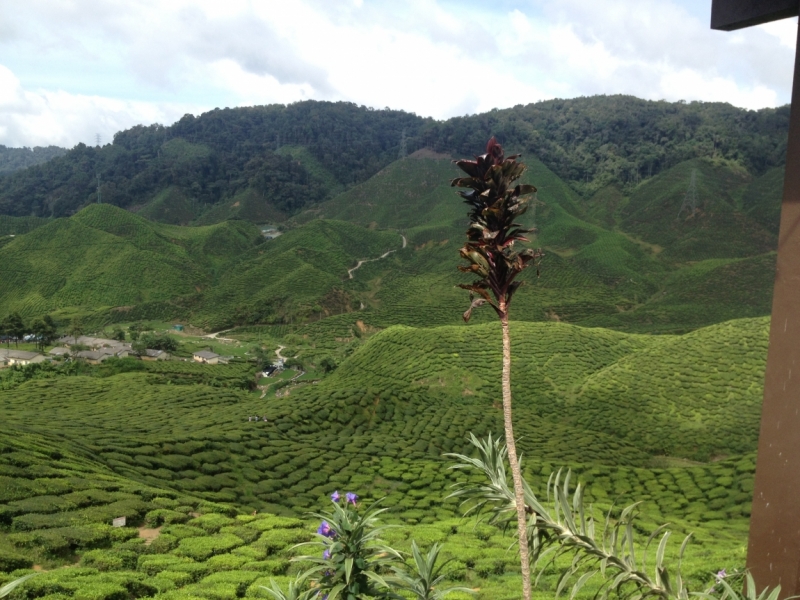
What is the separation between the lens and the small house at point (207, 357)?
47.4 m

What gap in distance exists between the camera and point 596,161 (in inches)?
4601

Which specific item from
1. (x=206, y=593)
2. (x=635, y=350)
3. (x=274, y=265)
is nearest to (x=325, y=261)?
(x=274, y=265)

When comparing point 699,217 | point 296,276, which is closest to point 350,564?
point 296,276

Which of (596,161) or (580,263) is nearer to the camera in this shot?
(580,263)

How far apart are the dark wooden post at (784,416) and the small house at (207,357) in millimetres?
47866

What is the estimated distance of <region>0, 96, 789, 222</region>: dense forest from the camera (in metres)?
109

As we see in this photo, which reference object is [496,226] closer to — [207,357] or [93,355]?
[207,357]

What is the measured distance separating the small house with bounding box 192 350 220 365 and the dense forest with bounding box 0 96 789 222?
74.5 meters

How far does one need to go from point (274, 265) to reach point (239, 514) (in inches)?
2531

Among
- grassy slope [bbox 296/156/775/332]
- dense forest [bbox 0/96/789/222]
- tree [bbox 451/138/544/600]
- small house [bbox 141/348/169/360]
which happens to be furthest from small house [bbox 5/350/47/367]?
dense forest [bbox 0/96/789/222]

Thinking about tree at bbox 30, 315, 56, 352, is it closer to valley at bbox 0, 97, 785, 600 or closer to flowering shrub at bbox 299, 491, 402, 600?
valley at bbox 0, 97, 785, 600

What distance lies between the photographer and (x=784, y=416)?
10.3 ft

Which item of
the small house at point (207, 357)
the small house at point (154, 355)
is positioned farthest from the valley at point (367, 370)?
the small house at point (207, 357)

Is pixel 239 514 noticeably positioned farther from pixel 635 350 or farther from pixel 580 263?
pixel 580 263
